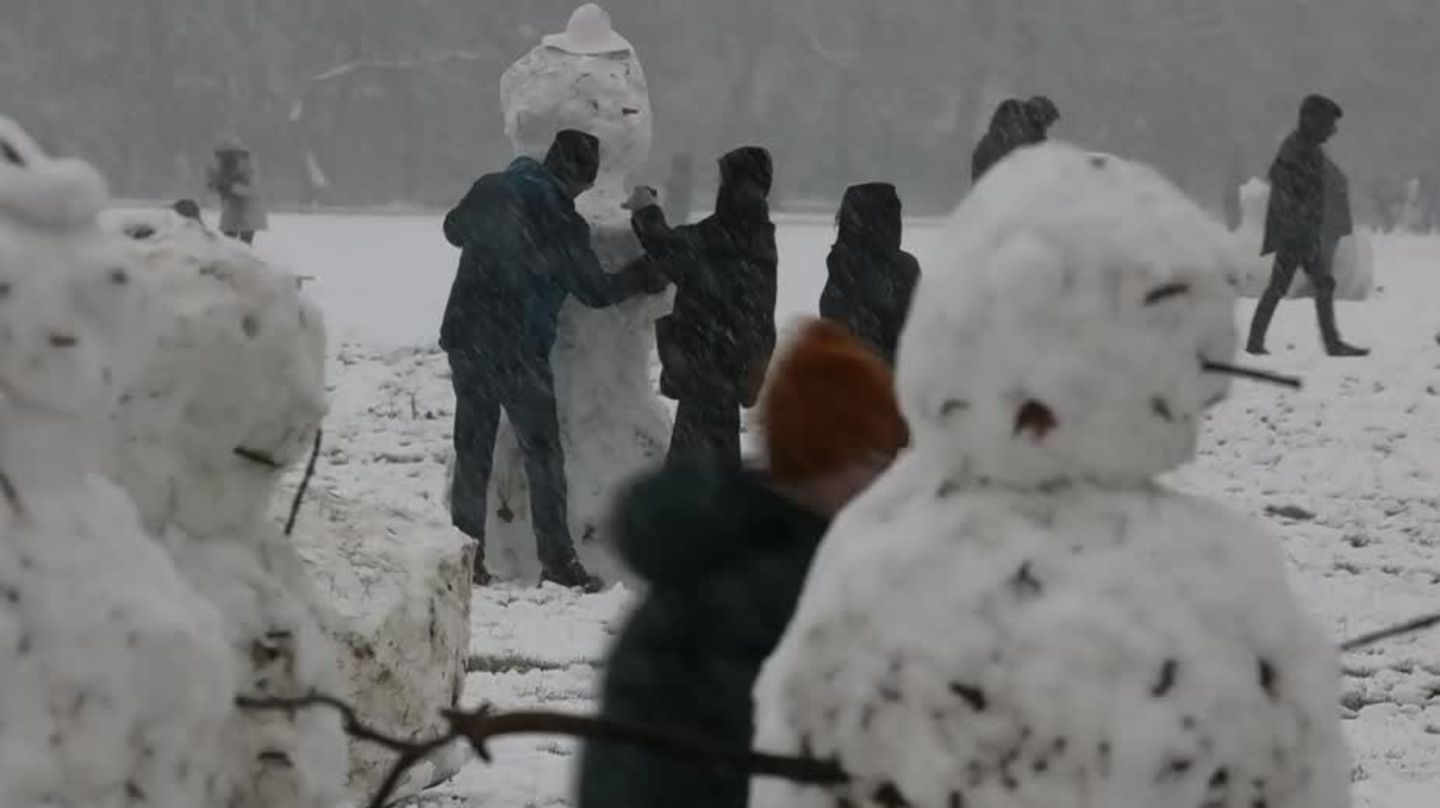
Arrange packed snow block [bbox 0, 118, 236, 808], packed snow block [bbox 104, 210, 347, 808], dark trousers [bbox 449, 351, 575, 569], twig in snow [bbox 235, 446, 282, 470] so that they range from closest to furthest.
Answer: packed snow block [bbox 0, 118, 236, 808] → packed snow block [bbox 104, 210, 347, 808] → twig in snow [bbox 235, 446, 282, 470] → dark trousers [bbox 449, 351, 575, 569]

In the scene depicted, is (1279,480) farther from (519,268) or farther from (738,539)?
(738,539)

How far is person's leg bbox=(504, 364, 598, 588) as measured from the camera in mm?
7883

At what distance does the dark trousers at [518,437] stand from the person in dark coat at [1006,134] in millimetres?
5192

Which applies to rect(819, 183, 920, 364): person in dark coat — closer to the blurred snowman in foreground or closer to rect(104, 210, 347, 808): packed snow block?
rect(104, 210, 347, 808): packed snow block

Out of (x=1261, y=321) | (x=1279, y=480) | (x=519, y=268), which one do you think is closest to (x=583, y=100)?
(x=519, y=268)

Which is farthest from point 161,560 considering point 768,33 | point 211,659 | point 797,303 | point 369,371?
point 768,33

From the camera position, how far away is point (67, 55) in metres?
43.8

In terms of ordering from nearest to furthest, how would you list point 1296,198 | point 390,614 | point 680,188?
point 390,614 → point 1296,198 → point 680,188

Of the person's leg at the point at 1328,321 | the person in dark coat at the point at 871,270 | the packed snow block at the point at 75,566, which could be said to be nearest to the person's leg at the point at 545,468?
the person in dark coat at the point at 871,270

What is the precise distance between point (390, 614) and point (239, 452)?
6.57 feet

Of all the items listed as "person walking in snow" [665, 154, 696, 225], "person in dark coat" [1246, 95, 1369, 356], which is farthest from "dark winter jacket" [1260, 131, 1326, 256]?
"person walking in snow" [665, 154, 696, 225]

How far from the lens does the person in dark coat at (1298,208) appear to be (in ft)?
44.1

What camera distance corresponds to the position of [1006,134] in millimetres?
12852

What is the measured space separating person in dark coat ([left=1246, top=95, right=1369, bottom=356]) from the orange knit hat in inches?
437
